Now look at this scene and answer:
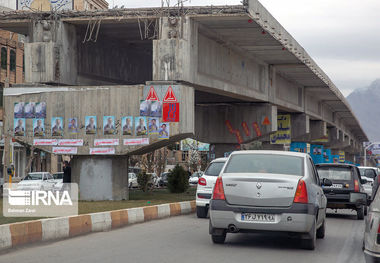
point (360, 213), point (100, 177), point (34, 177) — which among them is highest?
point (100, 177)

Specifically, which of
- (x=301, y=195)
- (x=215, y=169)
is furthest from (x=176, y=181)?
(x=301, y=195)

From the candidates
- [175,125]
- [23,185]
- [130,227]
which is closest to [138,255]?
[130,227]

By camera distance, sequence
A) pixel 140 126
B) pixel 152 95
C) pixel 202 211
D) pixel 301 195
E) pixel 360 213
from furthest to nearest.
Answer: pixel 140 126, pixel 152 95, pixel 360 213, pixel 202 211, pixel 301 195

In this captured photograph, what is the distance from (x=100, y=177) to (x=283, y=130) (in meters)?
24.0

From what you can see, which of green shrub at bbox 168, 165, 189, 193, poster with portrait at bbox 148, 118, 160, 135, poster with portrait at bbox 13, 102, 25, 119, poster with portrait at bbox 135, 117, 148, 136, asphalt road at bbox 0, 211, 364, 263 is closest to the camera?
asphalt road at bbox 0, 211, 364, 263

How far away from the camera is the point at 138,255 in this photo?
1054 cm

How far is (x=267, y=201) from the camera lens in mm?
11242

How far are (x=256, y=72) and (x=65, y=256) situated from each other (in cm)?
2400

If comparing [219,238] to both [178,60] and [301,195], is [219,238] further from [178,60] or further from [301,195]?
[178,60]

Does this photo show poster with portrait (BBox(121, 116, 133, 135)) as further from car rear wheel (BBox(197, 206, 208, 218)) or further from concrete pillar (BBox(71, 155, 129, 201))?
car rear wheel (BBox(197, 206, 208, 218))

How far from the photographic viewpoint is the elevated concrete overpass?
77.6ft

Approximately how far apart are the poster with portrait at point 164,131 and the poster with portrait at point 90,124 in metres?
2.46

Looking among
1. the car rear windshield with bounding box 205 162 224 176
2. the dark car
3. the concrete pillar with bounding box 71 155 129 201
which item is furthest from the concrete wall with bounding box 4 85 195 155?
the dark car

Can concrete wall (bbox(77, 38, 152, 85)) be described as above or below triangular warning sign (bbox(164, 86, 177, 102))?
above
